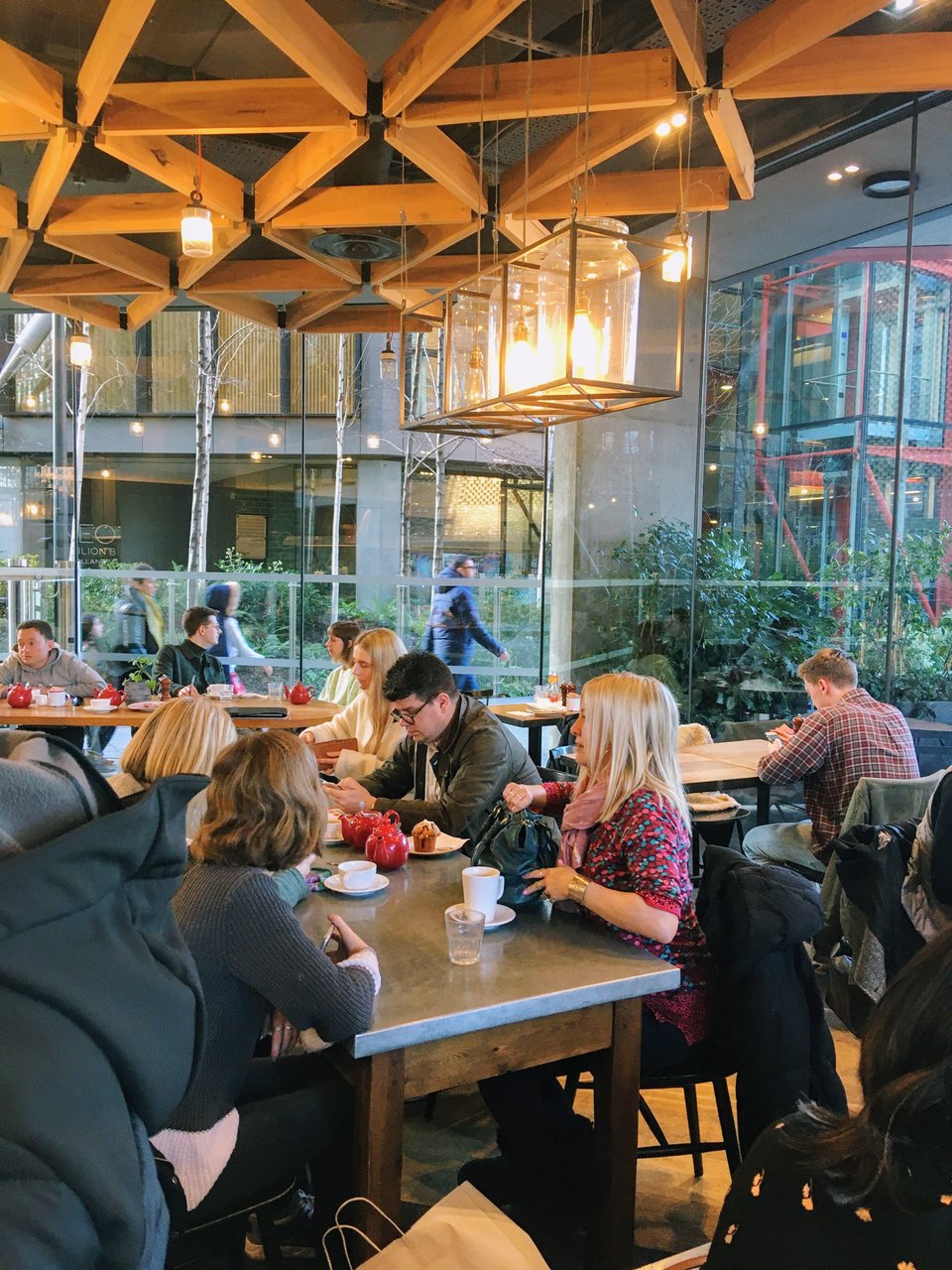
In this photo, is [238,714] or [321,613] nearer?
[238,714]

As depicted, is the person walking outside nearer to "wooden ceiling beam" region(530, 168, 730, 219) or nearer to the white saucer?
"wooden ceiling beam" region(530, 168, 730, 219)

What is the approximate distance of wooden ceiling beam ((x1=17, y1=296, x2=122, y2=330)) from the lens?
224 inches

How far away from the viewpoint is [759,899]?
2.11 metres

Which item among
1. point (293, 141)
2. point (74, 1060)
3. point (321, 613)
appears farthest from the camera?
point (321, 613)

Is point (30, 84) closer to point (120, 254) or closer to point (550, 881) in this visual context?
point (120, 254)

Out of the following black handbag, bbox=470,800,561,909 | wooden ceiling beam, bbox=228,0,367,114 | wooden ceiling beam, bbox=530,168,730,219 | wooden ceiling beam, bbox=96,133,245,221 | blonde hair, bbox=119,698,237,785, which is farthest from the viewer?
wooden ceiling beam, bbox=530,168,730,219

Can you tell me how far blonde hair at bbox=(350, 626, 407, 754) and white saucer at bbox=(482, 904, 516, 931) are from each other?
6.87 ft

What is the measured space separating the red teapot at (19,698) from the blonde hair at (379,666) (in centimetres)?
273

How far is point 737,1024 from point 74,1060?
1.67 meters

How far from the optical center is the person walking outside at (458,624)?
8.24m

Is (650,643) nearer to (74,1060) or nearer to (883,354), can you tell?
(883,354)

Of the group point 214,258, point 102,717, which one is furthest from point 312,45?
point 102,717

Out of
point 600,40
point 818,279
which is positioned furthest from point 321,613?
point 600,40

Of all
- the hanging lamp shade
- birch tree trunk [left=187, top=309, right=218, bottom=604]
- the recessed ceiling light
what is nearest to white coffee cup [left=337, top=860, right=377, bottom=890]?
the hanging lamp shade
